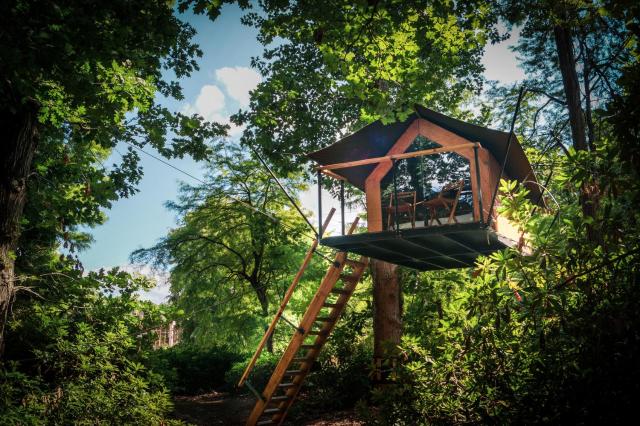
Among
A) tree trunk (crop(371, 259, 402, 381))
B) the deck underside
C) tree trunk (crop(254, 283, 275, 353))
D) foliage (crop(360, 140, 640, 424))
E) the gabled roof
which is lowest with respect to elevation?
foliage (crop(360, 140, 640, 424))

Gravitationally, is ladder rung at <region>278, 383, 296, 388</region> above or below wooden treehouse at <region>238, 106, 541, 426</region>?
below

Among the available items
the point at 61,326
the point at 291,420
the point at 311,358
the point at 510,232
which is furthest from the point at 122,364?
the point at 510,232

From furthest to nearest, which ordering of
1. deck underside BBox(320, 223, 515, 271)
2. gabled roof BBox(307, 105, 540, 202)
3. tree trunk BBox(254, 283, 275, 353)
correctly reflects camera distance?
1. tree trunk BBox(254, 283, 275, 353)
2. gabled roof BBox(307, 105, 540, 202)
3. deck underside BBox(320, 223, 515, 271)

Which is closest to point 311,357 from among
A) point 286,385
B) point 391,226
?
point 286,385

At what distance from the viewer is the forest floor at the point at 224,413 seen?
31.0 feet

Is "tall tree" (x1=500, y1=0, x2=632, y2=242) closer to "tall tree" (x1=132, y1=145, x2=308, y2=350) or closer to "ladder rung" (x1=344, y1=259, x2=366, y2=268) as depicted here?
"ladder rung" (x1=344, y1=259, x2=366, y2=268)

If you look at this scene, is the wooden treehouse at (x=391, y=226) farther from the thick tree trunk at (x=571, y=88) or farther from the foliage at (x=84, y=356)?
the foliage at (x=84, y=356)

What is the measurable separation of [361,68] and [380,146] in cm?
318

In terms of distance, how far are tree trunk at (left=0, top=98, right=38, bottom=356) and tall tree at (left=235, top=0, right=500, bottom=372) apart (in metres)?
3.88

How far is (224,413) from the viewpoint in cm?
1271

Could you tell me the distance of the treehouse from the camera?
7.35m

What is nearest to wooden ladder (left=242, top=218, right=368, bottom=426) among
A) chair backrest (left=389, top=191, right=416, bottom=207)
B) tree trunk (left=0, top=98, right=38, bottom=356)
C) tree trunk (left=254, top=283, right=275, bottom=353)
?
chair backrest (left=389, top=191, right=416, bottom=207)

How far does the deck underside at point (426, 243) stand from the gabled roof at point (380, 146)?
5.86 feet

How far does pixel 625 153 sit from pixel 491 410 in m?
2.37
